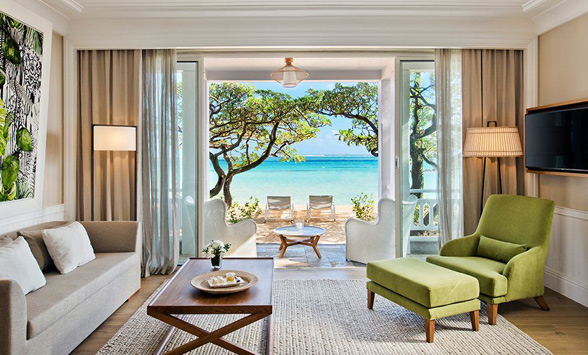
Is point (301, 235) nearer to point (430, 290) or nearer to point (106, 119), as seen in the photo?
point (106, 119)

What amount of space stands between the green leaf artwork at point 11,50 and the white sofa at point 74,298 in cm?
135

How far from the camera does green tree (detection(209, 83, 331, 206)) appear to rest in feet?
29.0

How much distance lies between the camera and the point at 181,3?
4125 mm

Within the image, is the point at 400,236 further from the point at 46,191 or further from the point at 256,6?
the point at 46,191

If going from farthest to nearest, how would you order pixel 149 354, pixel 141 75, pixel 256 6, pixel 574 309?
pixel 141 75 → pixel 256 6 → pixel 574 309 → pixel 149 354

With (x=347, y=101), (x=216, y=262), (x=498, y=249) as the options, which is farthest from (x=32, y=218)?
(x=347, y=101)

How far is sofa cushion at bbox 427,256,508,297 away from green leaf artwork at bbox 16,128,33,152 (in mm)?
3571

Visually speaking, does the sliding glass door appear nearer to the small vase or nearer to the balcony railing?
the balcony railing

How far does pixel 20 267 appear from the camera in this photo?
2660mm

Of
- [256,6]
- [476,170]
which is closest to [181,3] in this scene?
[256,6]

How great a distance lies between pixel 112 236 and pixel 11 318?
1797 millimetres

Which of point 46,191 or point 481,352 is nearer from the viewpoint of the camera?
point 481,352

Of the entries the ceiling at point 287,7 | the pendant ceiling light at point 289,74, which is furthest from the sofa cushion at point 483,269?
the pendant ceiling light at point 289,74

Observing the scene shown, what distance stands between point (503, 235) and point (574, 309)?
804 mm
